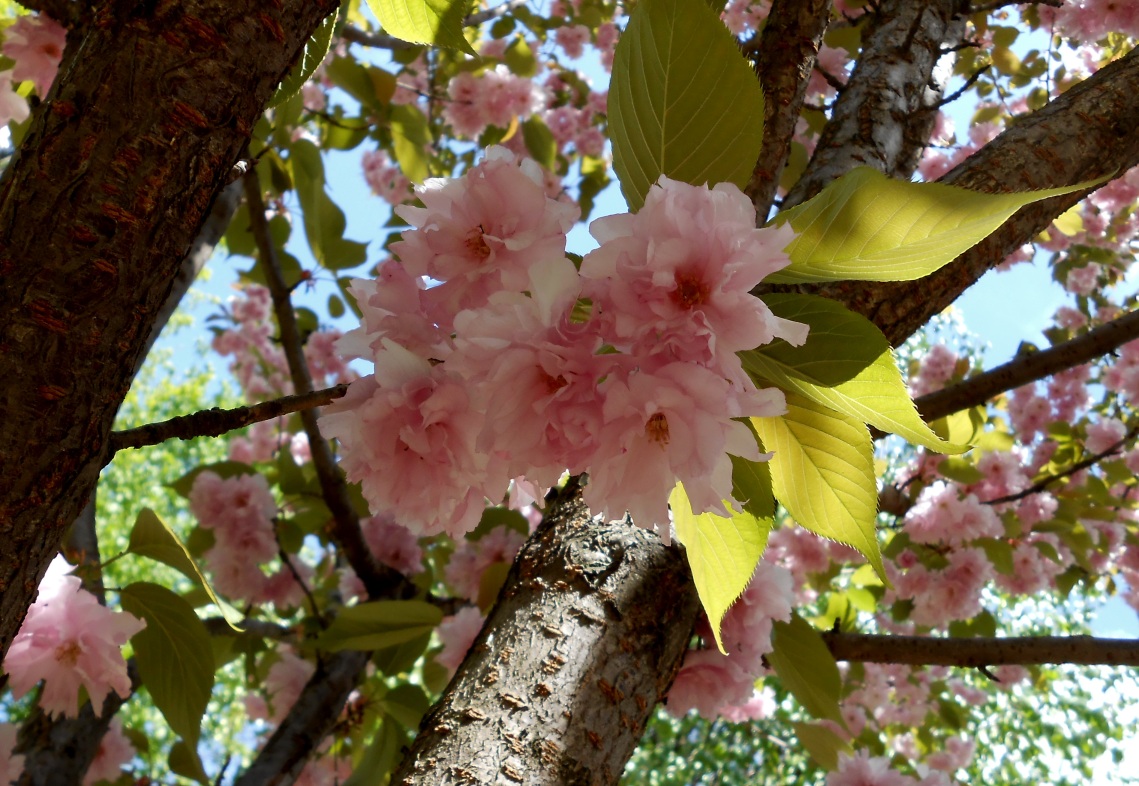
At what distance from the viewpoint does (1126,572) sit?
438 centimetres

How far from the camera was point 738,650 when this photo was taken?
132cm

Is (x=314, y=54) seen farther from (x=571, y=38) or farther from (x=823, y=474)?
(x=571, y=38)

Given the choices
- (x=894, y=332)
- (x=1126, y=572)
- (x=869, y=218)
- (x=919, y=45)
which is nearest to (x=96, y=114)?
(x=869, y=218)

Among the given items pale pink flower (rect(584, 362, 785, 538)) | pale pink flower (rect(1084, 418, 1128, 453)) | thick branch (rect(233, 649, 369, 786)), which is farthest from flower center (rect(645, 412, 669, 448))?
pale pink flower (rect(1084, 418, 1128, 453))

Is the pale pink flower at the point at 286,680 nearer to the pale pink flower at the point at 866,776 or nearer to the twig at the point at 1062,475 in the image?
the pale pink flower at the point at 866,776

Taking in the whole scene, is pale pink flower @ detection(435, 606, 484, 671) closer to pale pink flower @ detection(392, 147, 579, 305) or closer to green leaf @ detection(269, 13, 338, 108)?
green leaf @ detection(269, 13, 338, 108)

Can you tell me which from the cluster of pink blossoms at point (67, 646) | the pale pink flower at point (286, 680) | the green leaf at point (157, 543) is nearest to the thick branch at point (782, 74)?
the green leaf at point (157, 543)

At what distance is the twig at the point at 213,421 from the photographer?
69cm

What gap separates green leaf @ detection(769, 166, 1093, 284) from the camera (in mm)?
586

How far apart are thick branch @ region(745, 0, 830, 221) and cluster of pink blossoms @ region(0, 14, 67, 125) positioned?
1.48 meters

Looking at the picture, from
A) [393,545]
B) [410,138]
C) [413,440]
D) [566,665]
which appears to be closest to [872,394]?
[413,440]

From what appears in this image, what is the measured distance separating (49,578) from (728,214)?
1.26m

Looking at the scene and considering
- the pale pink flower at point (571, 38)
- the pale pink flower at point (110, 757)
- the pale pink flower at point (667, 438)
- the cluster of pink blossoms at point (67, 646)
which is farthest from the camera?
the pale pink flower at point (571, 38)

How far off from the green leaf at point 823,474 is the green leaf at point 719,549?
0.05 meters
